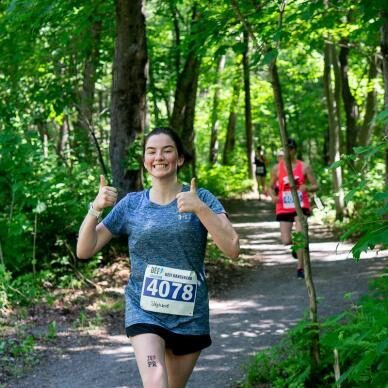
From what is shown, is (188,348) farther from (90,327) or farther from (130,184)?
(130,184)

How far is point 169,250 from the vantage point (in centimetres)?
375

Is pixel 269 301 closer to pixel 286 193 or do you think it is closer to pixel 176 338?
pixel 286 193

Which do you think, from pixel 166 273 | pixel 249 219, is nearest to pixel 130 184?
pixel 166 273

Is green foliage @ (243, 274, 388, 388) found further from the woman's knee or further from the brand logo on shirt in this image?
the brand logo on shirt

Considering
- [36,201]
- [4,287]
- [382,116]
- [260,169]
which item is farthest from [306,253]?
[260,169]

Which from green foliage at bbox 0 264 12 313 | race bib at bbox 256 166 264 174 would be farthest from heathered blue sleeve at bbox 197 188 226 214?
race bib at bbox 256 166 264 174

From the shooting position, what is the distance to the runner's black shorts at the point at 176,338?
368cm

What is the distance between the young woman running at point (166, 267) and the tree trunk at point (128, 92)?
674 cm

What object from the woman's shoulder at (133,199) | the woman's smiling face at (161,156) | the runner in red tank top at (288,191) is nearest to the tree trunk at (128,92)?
the runner in red tank top at (288,191)

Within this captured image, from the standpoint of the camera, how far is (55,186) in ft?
32.9

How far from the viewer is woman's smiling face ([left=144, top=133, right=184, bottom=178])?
3879mm

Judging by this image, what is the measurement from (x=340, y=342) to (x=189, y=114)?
641 inches

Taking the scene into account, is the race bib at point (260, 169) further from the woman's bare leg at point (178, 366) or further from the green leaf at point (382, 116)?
the green leaf at point (382, 116)

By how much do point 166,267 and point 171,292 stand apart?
0.15m
